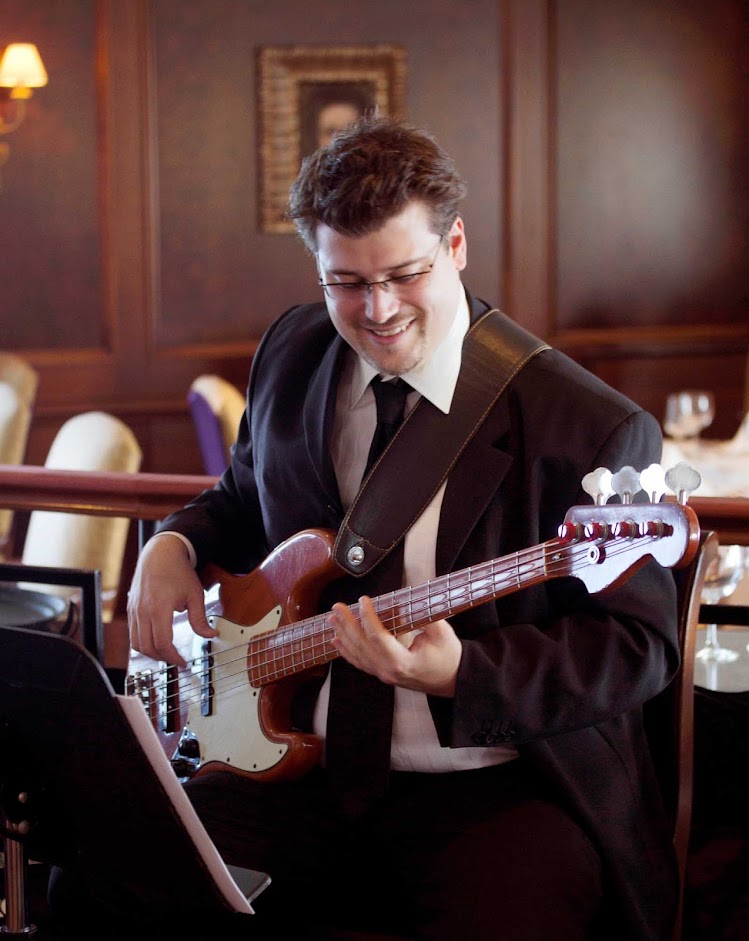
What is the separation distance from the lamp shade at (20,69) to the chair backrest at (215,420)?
1.66 meters

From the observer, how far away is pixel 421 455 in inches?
66.8

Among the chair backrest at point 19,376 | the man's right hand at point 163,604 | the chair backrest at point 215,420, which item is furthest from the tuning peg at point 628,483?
the chair backrest at point 19,376

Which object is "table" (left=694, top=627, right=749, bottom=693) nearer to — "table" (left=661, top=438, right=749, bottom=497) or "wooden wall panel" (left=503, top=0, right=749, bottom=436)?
"table" (left=661, top=438, right=749, bottom=497)

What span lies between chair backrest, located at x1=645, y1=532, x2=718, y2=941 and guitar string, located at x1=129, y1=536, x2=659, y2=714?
32 cm

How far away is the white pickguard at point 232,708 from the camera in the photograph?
1742 millimetres

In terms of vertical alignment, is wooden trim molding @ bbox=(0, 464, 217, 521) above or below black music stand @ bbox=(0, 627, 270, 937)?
above

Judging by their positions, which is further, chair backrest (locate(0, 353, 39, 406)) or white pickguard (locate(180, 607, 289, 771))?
chair backrest (locate(0, 353, 39, 406))

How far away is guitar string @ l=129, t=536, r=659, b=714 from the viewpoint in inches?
56.2

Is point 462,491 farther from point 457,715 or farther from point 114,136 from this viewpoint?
point 114,136

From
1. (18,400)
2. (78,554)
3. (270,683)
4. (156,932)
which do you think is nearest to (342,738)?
(270,683)

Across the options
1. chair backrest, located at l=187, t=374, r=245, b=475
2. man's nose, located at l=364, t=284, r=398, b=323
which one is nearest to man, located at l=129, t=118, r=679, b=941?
man's nose, located at l=364, t=284, r=398, b=323

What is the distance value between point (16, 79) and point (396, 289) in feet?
12.3

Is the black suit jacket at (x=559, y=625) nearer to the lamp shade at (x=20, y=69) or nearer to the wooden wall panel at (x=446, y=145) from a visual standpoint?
the lamp shade at (x=20, y=69)

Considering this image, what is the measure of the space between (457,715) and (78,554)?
2002 millimetres
